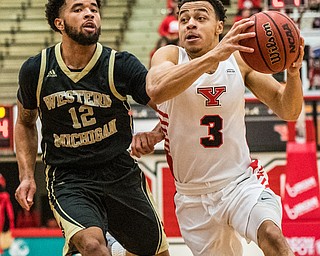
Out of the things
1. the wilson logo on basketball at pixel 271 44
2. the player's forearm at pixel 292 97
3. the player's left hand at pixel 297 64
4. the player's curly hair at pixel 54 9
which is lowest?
the player's forearm at pixel 292 97

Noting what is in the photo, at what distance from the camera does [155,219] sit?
5406 mm

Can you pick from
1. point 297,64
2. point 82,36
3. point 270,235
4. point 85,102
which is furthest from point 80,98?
point 270,235

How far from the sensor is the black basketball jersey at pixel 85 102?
5199 millimetres

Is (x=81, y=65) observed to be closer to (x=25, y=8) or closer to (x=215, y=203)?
(x=215, y=203)

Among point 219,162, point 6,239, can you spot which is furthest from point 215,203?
point 6,239

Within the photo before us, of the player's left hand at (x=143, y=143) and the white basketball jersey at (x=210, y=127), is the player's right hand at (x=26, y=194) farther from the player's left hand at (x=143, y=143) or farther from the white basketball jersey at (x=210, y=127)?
the white basketball jersey at (x=210, y=127)

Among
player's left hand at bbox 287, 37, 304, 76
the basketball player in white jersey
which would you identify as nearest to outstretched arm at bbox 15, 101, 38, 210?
the basketball player in white jersey

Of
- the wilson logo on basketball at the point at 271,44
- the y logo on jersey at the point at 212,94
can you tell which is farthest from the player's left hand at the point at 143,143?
the wilson logo on basketball at the point at 271,44

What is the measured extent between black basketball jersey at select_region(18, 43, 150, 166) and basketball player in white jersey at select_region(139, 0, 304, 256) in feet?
0.80

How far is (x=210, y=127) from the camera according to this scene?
5.26 metres

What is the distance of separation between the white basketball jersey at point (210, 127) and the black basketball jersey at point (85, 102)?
26 centimetres

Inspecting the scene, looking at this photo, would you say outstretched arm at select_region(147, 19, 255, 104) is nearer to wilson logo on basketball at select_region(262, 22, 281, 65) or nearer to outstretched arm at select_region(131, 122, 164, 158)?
wilson logo on basketball at select_region(262, 22, 281, 65)

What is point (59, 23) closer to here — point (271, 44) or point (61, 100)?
point (61, 100)

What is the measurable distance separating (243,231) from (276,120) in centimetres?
405
